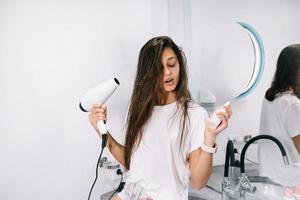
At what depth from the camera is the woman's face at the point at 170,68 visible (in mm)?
1215

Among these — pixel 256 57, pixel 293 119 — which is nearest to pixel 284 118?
pixel 293 119

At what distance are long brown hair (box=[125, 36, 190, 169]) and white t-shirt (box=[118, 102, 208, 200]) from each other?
0.09 ft

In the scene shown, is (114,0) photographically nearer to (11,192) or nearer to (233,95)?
(233,95)

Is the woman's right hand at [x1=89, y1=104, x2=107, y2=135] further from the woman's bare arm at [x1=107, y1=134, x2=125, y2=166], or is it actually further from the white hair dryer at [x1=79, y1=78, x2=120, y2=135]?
the woman's bare arm at [x1=107, y1=134, x2=125, y2=166]

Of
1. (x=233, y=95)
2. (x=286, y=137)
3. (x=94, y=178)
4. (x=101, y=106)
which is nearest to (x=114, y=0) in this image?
(x=101, y=106)

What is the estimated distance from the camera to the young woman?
3.94 feet

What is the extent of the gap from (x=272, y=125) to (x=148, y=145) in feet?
1.86

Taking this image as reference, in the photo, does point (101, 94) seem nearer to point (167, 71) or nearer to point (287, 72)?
point (167, 71)

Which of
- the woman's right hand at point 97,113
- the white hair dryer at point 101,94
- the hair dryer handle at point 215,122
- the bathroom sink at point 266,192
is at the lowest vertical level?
the bathroom sink at point 266,192

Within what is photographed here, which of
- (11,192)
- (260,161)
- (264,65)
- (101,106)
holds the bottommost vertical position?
(11,192)

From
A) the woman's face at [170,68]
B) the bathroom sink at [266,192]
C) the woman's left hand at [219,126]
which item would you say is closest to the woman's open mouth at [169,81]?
the woman's face at [170,68]

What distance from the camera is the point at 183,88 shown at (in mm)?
1258

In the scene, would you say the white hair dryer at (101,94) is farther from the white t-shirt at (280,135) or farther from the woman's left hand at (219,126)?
the white t-shirt at (280,135)

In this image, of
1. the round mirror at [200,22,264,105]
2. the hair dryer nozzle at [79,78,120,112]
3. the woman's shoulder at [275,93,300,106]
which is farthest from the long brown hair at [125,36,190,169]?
the woman's shoulder at [275,93,300,106]
